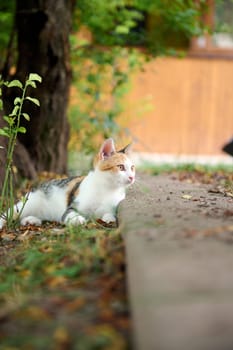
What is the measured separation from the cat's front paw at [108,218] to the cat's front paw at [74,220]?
0.53ft

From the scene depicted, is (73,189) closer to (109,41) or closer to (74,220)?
(74,220)

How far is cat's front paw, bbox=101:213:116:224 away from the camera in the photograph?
4406 millimetres

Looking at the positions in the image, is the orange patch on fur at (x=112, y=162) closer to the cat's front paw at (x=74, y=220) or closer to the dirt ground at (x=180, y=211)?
the dirt ground at (x=180, y=211)

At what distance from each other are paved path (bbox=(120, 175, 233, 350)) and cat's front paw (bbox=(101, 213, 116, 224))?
3.48ft

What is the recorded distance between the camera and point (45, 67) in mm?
6773

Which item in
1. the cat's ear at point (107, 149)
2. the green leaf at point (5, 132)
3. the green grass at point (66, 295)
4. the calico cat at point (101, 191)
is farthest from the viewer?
the cat's ear at point (107, 149)

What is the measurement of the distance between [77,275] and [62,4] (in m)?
4.65

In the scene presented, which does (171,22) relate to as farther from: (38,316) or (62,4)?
(38,316)

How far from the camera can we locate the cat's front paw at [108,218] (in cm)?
441

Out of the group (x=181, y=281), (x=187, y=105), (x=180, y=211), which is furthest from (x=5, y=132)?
(x=187, y=105)

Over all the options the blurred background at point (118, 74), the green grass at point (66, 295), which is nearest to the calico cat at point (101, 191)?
the green grass at point (66, 295)

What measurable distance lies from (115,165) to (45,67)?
105 inches

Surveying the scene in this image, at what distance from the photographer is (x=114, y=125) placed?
8812 mm

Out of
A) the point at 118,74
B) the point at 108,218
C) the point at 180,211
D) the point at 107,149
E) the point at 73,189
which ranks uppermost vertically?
the point at 118,74
